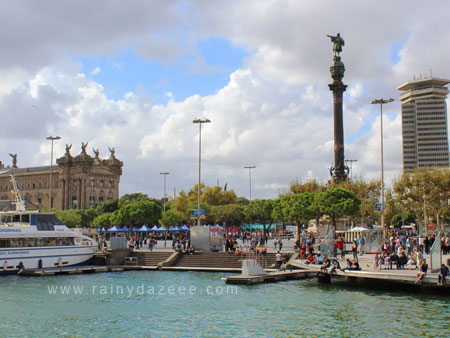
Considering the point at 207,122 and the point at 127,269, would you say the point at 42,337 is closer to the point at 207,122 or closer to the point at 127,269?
the point at 127,269

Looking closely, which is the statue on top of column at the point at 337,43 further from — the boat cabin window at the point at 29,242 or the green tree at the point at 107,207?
the green tree at the point at 107,207

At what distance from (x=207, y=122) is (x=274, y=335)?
111 feet

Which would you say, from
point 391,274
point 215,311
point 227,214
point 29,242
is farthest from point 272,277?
point 227,214

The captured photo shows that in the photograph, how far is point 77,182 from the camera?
450 ft

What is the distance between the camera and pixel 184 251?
46.8 metres

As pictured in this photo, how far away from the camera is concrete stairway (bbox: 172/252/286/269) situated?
1689 inches

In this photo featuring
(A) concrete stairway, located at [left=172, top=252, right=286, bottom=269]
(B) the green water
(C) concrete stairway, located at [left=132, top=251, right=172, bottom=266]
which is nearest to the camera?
Result: (B) the green water

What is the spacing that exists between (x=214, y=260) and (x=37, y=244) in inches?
570

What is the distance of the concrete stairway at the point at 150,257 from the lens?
4653 centimetres

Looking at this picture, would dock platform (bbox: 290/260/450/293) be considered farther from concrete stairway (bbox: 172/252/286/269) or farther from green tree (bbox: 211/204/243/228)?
green tree (bbox: 211/204/243/228)

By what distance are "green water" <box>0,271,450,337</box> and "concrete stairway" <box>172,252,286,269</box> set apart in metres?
7.95

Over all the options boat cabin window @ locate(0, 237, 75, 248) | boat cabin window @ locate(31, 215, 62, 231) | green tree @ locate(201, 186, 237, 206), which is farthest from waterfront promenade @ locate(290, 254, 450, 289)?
green tree @ locate(201, 186, 237, 206)

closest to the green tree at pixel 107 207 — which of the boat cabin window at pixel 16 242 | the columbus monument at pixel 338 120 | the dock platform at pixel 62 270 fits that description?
the columbus monument at pixel 338 120

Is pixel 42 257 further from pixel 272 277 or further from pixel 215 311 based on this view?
pixel 215 311
